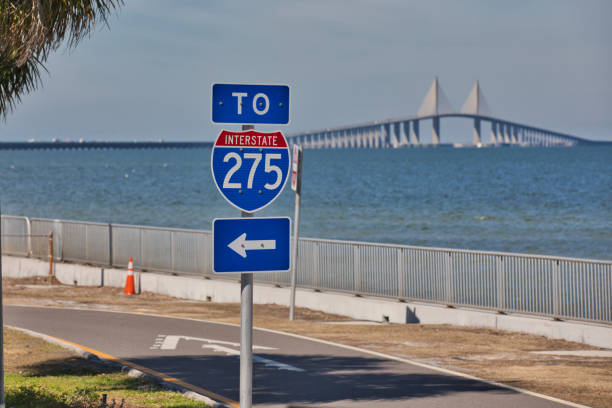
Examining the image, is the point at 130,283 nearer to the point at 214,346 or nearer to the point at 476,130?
the point at 214,346

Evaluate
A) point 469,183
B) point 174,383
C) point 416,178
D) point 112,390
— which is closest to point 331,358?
point 174,383

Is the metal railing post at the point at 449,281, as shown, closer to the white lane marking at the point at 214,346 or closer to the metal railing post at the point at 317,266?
the metal railing post at the point at 317,266

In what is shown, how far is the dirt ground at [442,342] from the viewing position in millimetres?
11839

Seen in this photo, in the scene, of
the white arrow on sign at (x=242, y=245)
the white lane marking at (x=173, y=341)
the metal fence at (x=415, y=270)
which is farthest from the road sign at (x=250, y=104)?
the metal fence at (x=415, y=270)

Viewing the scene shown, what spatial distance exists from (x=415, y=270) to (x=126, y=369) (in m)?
8.14

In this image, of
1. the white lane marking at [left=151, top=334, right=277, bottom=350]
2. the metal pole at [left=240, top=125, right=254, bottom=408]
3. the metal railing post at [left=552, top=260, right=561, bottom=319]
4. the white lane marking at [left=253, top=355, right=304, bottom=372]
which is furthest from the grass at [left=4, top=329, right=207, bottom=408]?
the metal railing post at [left=552, top=260, right=561, bottom=319]

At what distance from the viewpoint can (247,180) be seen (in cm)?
652

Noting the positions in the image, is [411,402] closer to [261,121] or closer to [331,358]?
[331,358]

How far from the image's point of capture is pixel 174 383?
1128 centimetres

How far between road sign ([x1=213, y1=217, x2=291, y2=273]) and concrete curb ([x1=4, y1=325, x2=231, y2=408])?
376 centimetres

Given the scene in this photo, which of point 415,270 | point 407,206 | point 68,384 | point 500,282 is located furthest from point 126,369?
point 407,206

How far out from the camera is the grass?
9.84 meters

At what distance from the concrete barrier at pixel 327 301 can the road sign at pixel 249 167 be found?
10020 mm

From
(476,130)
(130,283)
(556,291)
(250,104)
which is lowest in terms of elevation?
(130,283)
